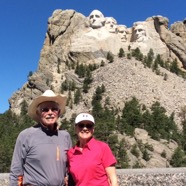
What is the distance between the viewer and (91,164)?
19.0 ft

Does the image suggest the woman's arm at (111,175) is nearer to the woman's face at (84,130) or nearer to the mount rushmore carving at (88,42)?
the woman's face at (84,130)

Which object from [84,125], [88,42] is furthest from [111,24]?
[84,125]

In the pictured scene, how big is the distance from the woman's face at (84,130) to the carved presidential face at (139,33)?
72735 millimetres

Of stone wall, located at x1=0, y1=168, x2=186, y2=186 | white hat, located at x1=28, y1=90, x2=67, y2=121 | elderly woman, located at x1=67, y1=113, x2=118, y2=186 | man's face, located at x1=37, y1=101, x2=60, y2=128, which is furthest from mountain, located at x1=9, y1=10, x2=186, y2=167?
elderly woman, located at x1=67, y1=113, x2=118, y2=186

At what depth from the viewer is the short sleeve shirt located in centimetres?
579

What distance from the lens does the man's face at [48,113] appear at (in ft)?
19.9

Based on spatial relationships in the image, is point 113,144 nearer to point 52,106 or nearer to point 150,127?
point 150,127

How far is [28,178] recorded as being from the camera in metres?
5.79

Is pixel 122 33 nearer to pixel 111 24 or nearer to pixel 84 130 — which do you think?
pixel 111 24

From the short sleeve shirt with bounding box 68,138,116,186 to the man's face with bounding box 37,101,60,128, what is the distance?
0.54 metres

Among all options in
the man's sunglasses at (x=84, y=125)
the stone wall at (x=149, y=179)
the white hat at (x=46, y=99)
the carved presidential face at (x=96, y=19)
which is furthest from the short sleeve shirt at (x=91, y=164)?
the carved presidential face at (x=96, y=19)

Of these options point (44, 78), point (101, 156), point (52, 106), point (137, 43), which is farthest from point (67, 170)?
point (137, 43)

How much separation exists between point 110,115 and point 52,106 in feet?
152

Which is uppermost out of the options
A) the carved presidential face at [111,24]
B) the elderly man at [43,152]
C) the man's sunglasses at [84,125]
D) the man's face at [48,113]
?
the carved presidential face at [111,24]
